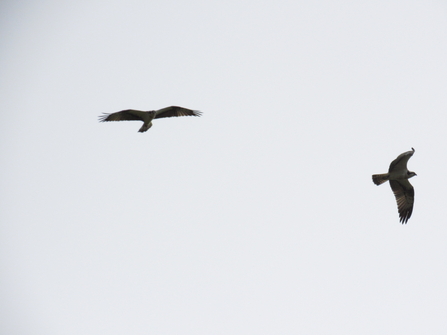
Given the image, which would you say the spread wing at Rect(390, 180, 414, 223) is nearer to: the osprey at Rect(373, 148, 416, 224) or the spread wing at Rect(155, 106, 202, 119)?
the osprey at Rect(373, 148, 416, 224)

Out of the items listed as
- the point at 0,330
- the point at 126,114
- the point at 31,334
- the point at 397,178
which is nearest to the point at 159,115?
the point at 126,114

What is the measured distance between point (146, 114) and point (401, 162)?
31.7 ft

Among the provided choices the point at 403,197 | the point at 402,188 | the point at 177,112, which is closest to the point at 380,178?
the point at 402,188

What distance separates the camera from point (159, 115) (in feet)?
66.6

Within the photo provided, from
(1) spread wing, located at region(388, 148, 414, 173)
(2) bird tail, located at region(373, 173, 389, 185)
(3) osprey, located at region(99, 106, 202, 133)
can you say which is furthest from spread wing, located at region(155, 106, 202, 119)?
(1) spread wing, located at region(388, 148, 414, 173)

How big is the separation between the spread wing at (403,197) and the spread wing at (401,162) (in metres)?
1.17

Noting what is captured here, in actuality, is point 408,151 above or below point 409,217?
above

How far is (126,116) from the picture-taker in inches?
794

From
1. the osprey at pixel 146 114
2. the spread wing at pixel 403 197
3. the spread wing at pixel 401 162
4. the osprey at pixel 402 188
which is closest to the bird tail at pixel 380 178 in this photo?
the osprey at pixel 402 188

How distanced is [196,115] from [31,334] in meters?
184

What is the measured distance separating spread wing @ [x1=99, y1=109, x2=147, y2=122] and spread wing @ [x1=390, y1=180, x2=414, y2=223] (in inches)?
393

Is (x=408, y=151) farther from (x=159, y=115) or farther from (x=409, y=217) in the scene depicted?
(x=159, y=115)

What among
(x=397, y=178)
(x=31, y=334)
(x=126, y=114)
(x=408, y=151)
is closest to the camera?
(x=408, y=151)

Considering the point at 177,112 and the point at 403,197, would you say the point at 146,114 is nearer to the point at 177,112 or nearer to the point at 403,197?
the point at 177,112
